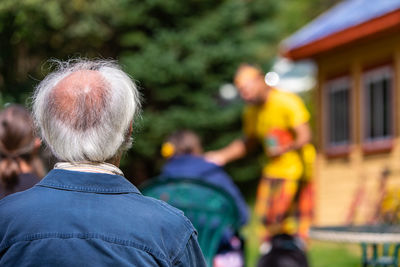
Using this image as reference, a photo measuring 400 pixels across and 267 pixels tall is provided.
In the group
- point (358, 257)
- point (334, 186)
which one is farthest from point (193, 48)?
point (358, 257)

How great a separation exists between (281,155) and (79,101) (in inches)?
171

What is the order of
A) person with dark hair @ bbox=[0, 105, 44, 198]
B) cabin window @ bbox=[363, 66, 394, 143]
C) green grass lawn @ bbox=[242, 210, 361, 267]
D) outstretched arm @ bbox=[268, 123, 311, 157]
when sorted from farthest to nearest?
cabin window @ bbox=[363, 66, 394, 143]
green grass lawn @ bbox=[242, 210, 361, 267]
outstretched arm @ bbox=[268, 123, 311, 157]
person with dark hair @ bbox=[0, 105, 44, 198]

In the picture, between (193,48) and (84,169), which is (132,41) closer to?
(193,48)

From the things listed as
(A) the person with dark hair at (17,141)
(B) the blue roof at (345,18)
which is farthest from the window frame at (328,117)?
(A) the person with dark hair at (17,141)

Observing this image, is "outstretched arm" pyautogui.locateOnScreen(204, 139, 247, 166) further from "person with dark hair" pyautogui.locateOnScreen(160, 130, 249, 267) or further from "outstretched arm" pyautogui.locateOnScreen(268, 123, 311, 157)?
"outstretched arm" pyautogui.locateOnScreen(268, 123, 311, 157)

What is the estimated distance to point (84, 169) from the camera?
1968mm

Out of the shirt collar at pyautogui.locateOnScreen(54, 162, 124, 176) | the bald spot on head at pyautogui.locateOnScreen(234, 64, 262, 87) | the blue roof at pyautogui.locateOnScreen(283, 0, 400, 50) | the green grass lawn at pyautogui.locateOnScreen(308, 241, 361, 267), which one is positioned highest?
the blue roof at pyautogui.locateOnScreen(283, 0, 400, 50)

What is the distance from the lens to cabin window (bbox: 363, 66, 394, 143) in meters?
10.3

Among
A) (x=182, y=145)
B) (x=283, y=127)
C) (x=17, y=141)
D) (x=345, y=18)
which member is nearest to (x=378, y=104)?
(x=345, y=18)

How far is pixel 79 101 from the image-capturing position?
1.94 meters

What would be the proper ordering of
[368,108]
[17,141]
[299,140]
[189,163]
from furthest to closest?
[368,108], [299,140], [189,163], [17,141]

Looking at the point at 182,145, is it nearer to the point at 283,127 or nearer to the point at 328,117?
the point at 283,127

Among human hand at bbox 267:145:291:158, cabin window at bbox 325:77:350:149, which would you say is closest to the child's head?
human hand at bbox 267:145:291:158

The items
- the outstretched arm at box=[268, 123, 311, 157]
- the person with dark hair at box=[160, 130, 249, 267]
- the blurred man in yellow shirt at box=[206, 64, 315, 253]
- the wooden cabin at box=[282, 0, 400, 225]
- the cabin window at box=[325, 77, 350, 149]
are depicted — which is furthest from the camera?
the cabin window at box=[325, 77, 350, 149]
